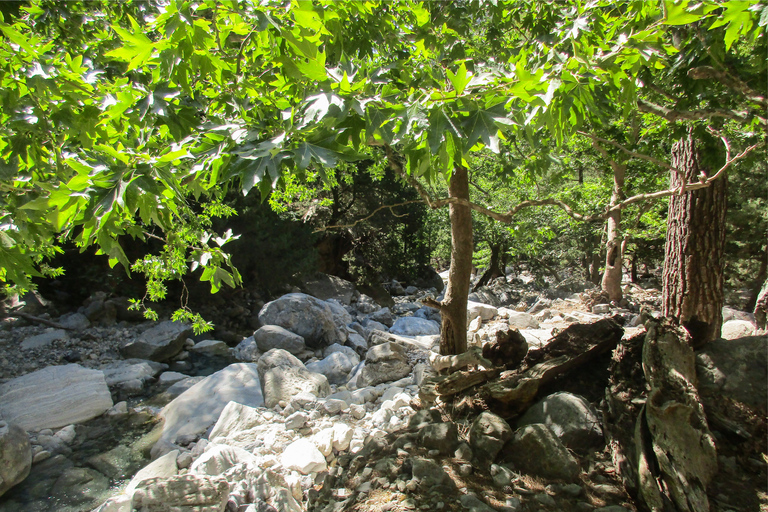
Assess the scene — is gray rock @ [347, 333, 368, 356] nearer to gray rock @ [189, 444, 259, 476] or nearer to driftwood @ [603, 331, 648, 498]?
gray rock @ [189, 444, 259, 476]

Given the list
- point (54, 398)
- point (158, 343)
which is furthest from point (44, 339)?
point (54, 398)

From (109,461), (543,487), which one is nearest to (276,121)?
(543,487)

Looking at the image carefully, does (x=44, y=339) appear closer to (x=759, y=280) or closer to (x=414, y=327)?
(x=414, y=327)

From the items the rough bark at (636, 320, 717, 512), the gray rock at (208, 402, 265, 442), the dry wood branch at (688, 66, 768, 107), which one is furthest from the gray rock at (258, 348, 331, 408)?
the dry wood branch at (688, 66, 768, 107)

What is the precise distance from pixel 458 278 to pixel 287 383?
258 cm

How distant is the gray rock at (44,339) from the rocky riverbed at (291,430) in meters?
0.03

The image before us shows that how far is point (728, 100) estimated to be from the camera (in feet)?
11.1

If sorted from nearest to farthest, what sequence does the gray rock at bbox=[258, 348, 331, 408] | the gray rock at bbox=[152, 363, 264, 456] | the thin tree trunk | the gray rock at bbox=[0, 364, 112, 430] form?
the gray rock at bbox=[152, 363, 264, 456] → the gray rock at bbox=[258, 348, 331, 408] → the gray rock at bbox=[0, 364, 112, 430] → the thin tree trunk

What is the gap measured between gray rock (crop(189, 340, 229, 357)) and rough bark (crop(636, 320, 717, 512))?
8178 millimetres

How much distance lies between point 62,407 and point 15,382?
3.99 feet

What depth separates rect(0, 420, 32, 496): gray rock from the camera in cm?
422

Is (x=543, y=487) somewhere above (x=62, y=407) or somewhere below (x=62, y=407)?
above

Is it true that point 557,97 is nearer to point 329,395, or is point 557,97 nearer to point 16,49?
point 16,49

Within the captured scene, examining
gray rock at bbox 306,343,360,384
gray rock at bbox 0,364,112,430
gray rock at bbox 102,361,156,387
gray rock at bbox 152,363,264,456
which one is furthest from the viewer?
gray rock at bbox 102,361,156,387
